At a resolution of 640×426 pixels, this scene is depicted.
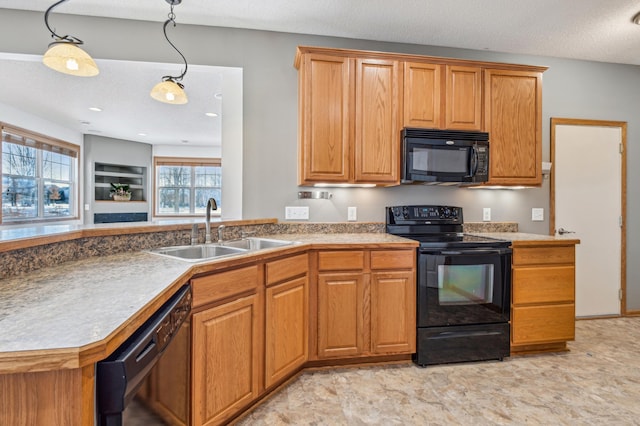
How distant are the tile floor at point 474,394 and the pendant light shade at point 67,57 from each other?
226 centimetres

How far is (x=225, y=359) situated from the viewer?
1566mm

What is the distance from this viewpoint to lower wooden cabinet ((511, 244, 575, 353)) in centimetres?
243

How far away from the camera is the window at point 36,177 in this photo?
4.79 metres

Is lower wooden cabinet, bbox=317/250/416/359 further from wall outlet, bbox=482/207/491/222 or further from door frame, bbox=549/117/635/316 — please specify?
door frame, bbox=549/117/635/316

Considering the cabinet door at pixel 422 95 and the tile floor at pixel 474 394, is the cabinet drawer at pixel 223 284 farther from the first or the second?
the cabinet door at pixel 422 95

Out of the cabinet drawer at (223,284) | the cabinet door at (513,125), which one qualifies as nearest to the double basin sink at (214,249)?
the cabinet drawer at (223,284)

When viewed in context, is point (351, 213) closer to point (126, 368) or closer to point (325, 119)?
point (325, 119)

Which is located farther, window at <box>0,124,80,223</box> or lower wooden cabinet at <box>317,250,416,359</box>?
window at <box>0,124,80,223</box>

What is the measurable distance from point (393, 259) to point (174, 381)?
61.6 inches

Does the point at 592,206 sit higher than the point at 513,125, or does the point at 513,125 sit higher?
the point at 513,125

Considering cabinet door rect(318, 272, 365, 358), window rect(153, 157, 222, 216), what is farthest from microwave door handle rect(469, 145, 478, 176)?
window rect(153, 157, 222, 216)

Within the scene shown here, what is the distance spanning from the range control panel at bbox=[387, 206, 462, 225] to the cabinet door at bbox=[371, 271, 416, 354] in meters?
0.71

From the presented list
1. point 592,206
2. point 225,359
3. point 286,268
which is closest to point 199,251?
point 286,268

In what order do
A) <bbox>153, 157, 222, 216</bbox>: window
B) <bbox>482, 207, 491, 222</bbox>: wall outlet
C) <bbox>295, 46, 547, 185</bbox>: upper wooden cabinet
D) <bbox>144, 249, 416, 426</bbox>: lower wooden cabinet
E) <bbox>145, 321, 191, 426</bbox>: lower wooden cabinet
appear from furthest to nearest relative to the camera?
<bbox>153, 157, 222, 216</bbox>: window < <bbox>482, 207, 491, 222</bbox>: wall outlet < <bbox>295, 46, 547, 185</bbox>: upper wooden cabinet < <bbox>144, 249, 416, 426</bbox>: lower wooden cabinet < <bbox>145, 321, 191, 426</bbox>: lower wooden cabinet
